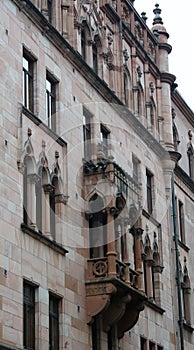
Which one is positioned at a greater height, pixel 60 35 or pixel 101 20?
pixel 101 20

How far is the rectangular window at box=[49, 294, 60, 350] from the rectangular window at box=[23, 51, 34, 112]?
6209 mm

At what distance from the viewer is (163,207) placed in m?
44.0

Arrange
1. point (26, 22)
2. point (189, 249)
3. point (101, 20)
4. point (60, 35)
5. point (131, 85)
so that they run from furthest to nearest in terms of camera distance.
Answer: point (189, 249)
point (131, 85)
point (101, 20)
point (60, 35)
point (26, 22)

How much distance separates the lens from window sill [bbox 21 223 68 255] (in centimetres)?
2892

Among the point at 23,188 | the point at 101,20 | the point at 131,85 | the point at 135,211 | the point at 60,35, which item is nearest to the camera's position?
the point at 23,188

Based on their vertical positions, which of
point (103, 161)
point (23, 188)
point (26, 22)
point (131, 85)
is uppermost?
point (131, 85)

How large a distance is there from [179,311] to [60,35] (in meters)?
15.0

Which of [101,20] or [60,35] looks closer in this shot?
[60,35]

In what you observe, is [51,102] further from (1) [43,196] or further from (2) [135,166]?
(2) [135,166]

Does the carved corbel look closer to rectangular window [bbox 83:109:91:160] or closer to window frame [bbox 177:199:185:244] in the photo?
rectangular window [bbox 83:109:91:160]

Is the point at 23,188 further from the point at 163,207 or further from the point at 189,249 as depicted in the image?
the point at 189,249

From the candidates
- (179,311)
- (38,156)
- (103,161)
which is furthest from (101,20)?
(179,311)

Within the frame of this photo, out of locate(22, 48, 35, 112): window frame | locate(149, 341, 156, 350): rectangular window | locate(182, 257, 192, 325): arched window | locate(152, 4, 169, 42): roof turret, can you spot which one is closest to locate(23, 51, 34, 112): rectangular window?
locate(22, 48, 35, 112): window frame

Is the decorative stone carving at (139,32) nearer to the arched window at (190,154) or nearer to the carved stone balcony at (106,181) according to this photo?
the arched window at (190,154)
